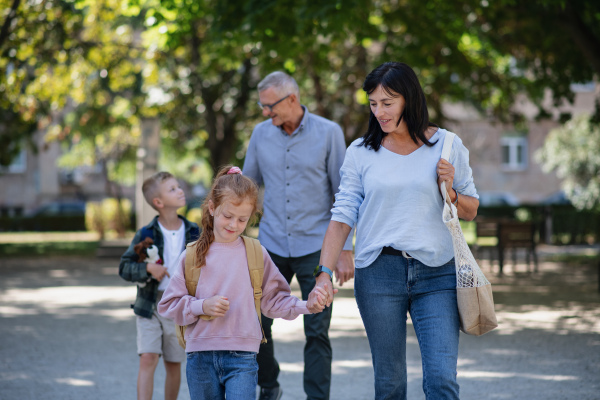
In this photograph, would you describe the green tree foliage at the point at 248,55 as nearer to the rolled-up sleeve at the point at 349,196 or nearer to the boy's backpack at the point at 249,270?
the rolled-up sleeve at the point at 349,196

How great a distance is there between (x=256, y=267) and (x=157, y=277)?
1081 mm

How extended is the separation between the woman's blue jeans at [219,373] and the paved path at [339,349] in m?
2.04

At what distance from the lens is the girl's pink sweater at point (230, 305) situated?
3582mm

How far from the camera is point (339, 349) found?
734 centimetres

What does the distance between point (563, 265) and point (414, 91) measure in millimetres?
14220

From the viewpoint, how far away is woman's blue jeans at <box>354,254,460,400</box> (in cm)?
343

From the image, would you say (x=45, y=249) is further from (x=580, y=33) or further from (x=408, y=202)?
(x=408, y=202)

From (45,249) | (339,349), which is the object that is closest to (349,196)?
(339,349)

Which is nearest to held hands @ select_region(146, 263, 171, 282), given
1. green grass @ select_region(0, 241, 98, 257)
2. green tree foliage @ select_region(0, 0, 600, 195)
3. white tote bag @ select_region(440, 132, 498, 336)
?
white tote bag @ select_region(440, 132, 498, 336)

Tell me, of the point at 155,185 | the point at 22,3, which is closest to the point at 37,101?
the point at 22,3

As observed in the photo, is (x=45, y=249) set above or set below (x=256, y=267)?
below

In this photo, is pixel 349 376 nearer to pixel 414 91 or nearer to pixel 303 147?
pixel 303 147

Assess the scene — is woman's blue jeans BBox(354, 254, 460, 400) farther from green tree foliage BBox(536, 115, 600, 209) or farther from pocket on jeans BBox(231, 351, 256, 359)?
green tree foliage BBox(536, 115, 600, 209)

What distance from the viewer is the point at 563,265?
16.7 m
